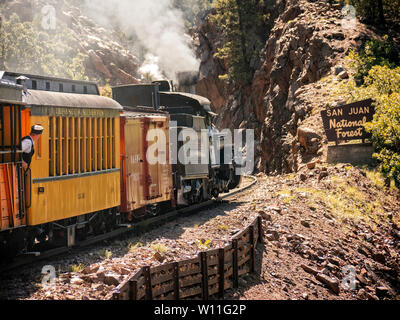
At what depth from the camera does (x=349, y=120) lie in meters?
20.7

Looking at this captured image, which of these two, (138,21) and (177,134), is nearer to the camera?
(177,134)

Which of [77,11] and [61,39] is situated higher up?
[77,11]

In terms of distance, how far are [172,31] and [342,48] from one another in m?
57.3

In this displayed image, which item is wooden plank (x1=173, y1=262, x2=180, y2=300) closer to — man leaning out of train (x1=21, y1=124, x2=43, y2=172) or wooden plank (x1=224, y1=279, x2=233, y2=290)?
wooden plank (x1=224, y1=279, x2=233, y2=290)

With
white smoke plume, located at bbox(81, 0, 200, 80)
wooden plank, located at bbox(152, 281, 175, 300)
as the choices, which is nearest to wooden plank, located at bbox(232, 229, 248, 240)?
wooden plank, located at bbox(152, 281, 175, 300)

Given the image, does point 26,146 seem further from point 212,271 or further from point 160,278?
point 212,271

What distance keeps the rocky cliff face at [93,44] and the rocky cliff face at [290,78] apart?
113ft

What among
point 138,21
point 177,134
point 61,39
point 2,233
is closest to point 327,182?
point 177,134

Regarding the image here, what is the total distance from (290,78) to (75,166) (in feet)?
82.0

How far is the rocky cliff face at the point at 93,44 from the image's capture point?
74812 mm

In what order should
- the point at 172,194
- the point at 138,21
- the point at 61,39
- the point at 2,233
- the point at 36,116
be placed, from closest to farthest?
the point at 2,233 < the point at 36,116 < the point at 172,194 < the point at 61,39 < the point at 138,21

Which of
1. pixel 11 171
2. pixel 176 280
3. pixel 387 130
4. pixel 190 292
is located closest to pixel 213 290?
pixel 190 292

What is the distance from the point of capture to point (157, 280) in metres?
7.44
